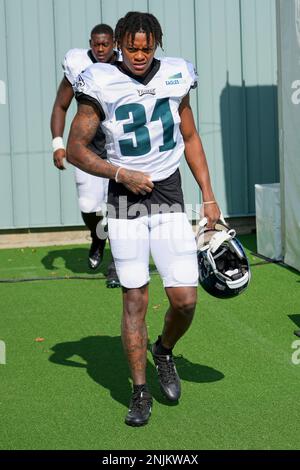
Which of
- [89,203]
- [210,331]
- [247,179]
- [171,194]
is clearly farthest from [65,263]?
[171,194]

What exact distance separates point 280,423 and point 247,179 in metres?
5.59

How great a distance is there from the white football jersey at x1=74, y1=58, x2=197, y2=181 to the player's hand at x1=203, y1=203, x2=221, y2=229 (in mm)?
274

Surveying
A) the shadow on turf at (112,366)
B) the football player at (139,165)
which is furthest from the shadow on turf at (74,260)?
the football player at (139,165)

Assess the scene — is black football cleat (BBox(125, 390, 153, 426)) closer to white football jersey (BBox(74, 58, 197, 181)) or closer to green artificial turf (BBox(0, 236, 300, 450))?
green artificial turf (BBox(0, 236, 300, 450))

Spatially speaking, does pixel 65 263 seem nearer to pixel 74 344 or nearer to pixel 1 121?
pixel 1 121

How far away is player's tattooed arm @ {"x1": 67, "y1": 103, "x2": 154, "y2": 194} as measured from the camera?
4848 millimetres

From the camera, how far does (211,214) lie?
205 inches

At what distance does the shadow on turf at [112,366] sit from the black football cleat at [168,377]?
0.07 meters

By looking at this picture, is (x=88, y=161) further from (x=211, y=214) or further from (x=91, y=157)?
(x=211, y=214)

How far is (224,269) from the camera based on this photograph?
5.12 meters

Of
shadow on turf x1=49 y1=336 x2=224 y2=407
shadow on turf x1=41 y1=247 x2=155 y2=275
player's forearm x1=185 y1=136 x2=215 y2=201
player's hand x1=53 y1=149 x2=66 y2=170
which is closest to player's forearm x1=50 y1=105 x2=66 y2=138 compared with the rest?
player's hand x1=53 y1=149 x2=66 y2=170

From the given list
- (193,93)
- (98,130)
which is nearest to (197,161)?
(98,130)

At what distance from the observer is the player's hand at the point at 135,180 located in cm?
484

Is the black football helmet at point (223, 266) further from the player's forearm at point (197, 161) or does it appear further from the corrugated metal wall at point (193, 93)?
the corrugated metal wall at point (193, 93)
